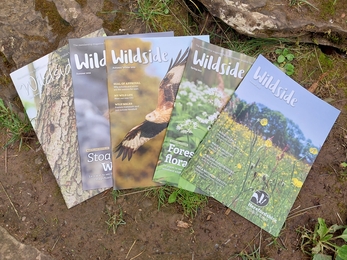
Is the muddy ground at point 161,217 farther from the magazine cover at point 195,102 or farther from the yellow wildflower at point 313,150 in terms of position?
the magazine cover at point 195,102

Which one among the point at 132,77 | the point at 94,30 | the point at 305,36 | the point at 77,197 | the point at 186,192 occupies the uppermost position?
the point at 305,36

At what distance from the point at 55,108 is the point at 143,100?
37cm

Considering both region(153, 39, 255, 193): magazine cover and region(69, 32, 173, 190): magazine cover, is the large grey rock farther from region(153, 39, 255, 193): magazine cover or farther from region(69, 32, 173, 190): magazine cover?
region(153, 39, 255, 193): magazine cover

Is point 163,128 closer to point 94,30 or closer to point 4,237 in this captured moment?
point 94,30

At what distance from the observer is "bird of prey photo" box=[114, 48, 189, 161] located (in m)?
1.29

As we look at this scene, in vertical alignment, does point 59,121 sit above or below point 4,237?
above

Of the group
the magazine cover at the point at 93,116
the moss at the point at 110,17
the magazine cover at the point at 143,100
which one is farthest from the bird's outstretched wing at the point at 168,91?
the moss at the point at 110,17

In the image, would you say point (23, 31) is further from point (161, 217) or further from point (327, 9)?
point (327, 9)

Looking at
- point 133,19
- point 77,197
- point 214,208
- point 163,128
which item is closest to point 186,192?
point 214,208

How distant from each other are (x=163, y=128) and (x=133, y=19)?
0.48 m

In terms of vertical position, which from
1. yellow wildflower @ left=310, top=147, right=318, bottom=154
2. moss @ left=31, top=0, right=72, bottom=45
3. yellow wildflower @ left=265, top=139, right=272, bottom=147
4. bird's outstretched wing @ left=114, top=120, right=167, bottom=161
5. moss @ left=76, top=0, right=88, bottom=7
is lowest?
bird's outstretched wing @ left=114, top=120, right=167, bottom=161

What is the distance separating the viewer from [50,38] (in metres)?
1.29

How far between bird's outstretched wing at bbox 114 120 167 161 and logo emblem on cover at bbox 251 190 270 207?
476 millimetres

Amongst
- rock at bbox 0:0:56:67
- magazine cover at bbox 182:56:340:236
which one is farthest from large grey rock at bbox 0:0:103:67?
magazine cover at bbox 182:56:340:236
